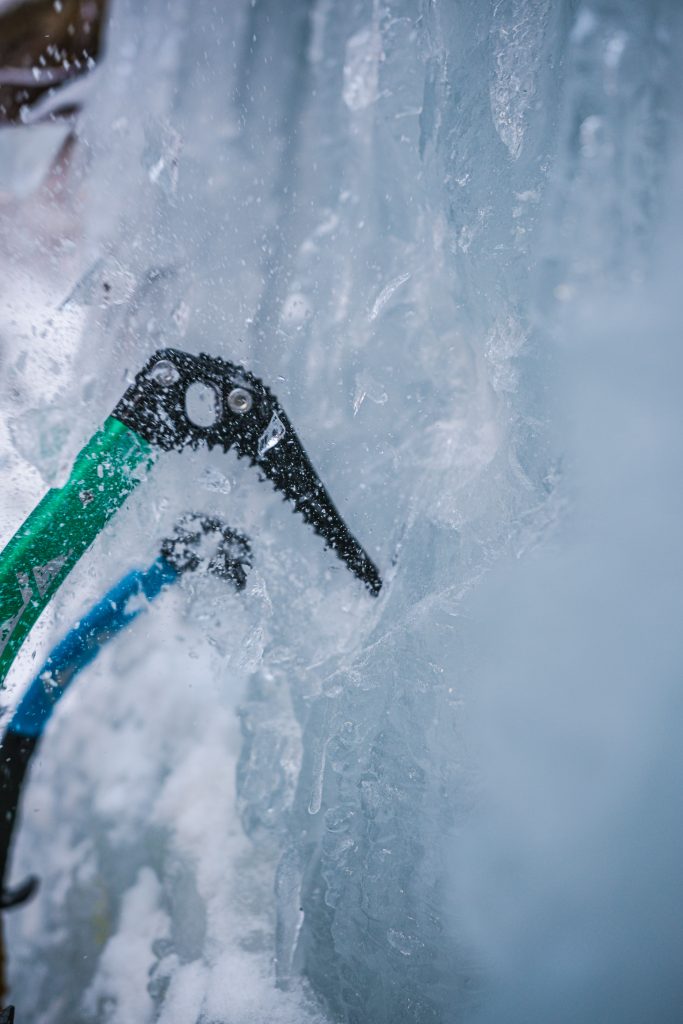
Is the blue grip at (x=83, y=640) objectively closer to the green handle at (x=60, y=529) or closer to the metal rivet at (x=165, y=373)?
the green handle at (x=60, y=529)

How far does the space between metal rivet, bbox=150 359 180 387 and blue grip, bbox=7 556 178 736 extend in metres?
0.44

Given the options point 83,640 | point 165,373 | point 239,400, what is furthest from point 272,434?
A: point 83,640

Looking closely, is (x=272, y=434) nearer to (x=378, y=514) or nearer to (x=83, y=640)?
(x=378, y=514)

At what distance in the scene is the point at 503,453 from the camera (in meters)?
1.30

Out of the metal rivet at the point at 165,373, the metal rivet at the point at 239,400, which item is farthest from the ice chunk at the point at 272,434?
the metal rivet at the point at 165,373

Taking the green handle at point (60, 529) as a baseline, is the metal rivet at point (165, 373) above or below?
above

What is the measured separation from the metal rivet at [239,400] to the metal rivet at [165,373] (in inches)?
4.6

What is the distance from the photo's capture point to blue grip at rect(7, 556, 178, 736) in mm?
1254

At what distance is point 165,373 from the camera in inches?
43.0

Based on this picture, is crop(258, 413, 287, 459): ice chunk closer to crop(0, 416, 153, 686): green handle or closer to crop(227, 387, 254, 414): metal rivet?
crop(227, 387, 254, 414): metal rivet

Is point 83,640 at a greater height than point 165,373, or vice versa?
point 165,373

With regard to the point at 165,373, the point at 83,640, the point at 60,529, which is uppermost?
the point at 165,373

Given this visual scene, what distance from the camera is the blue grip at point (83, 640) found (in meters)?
1.25

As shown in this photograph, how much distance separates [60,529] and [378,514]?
2.41 ft
